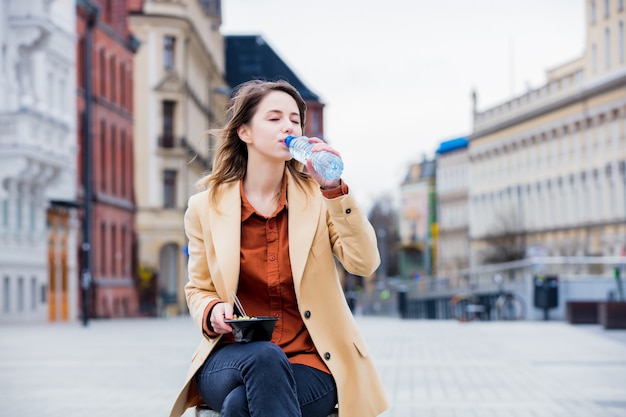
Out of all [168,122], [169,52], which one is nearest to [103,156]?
[168,122]

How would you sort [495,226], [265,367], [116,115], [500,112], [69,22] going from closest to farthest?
[265,367]
[69,22]
[116,115]
[495,226]
[500,112]

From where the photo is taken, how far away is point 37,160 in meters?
43.2

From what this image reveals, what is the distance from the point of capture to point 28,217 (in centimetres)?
4447

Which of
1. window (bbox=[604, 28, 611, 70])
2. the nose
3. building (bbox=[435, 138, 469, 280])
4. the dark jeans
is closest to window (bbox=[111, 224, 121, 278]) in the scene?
window (bbox=[604, 28, 611, 70])

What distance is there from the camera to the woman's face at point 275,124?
18.5ft

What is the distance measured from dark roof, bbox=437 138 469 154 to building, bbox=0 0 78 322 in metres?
79.9

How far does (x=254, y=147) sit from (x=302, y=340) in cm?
81

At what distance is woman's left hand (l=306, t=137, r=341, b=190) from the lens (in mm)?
4996

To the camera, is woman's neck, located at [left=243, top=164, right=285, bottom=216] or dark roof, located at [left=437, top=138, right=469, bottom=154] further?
dark roof, located at [left=437, top=138, right=469, bottom=154]

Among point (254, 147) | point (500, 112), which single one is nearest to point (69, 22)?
point (254, 147)

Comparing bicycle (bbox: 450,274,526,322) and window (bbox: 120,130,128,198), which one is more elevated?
window (bbox: 120,130,128,198)

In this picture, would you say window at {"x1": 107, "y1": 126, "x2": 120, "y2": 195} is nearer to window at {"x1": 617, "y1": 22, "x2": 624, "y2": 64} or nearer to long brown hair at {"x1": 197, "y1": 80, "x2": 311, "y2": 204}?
window at {"x1": 617, "y1": 22, "x2": 624, "y2": 64}

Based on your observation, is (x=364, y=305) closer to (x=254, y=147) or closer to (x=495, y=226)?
(x=495, y=226)

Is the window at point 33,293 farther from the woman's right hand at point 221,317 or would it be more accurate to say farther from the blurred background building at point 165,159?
the woman's right hand at point 221,317
